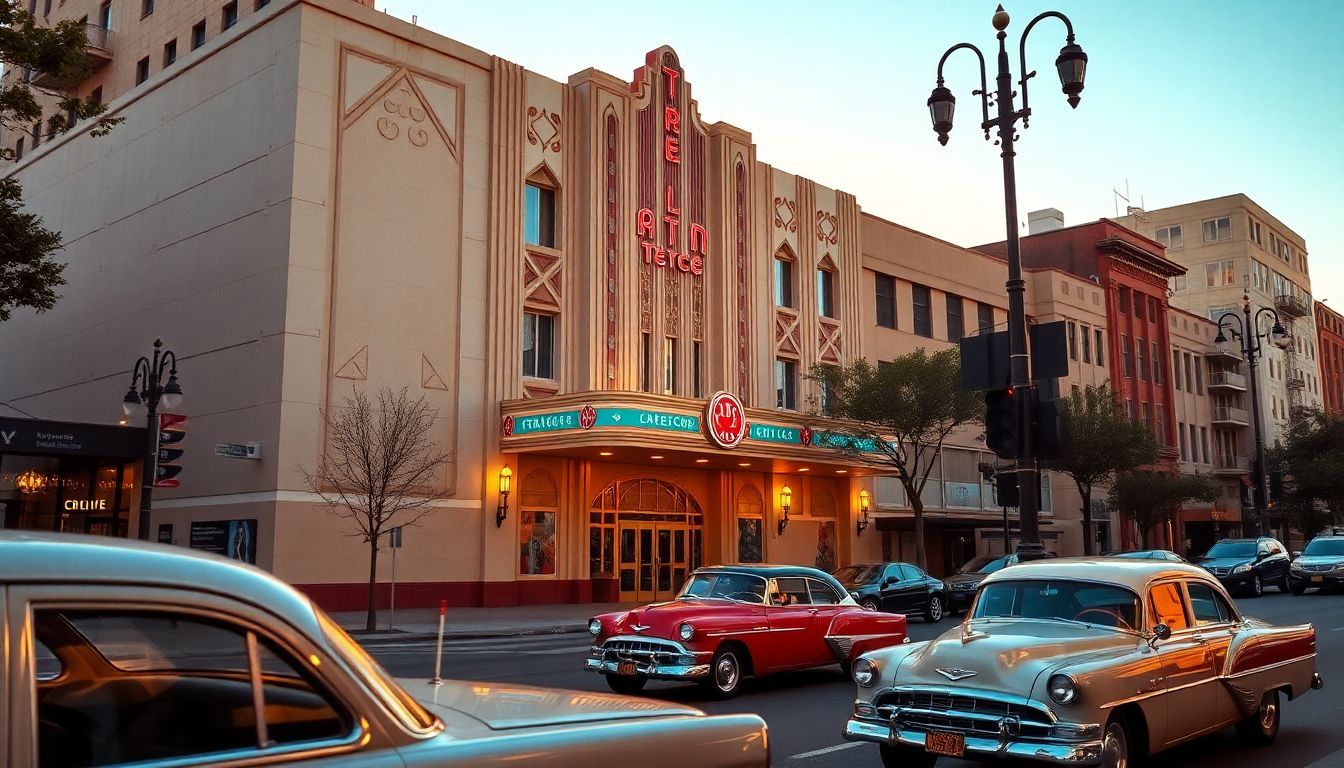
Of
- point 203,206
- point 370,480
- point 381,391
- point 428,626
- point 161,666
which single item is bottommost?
point 428,626

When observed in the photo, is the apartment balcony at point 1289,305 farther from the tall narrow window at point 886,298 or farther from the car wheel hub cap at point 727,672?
the car wheel hub cap at point 727,672

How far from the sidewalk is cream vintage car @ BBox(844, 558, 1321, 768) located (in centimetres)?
1547

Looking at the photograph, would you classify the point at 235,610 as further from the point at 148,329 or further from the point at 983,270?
the point at 983,270

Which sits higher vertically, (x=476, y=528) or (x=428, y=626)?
(x=476, y=528)

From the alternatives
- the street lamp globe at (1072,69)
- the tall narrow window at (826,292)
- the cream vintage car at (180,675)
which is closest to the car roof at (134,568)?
the cream vintage car at (180,675)

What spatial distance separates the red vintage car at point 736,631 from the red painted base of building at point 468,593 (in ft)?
46.4

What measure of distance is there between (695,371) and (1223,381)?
44134 millimetres

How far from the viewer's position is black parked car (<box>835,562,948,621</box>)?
2447 centimetres

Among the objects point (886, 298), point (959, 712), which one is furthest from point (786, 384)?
→ point (959, 712)

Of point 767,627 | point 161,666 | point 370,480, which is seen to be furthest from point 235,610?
point 370,480

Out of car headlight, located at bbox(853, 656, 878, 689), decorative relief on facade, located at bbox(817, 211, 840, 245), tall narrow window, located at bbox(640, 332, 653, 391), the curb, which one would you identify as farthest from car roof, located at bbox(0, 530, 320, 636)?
decorative relief on facade, located at bbox(817, 211, 840, 245)

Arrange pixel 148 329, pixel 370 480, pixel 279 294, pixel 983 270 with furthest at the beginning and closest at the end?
1. pixel 983 270
2. pixel 148 329
3. pixel 279 294
4. pixel 370 480

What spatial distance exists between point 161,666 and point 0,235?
2756 cm

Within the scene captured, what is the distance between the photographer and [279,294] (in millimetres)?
27625
